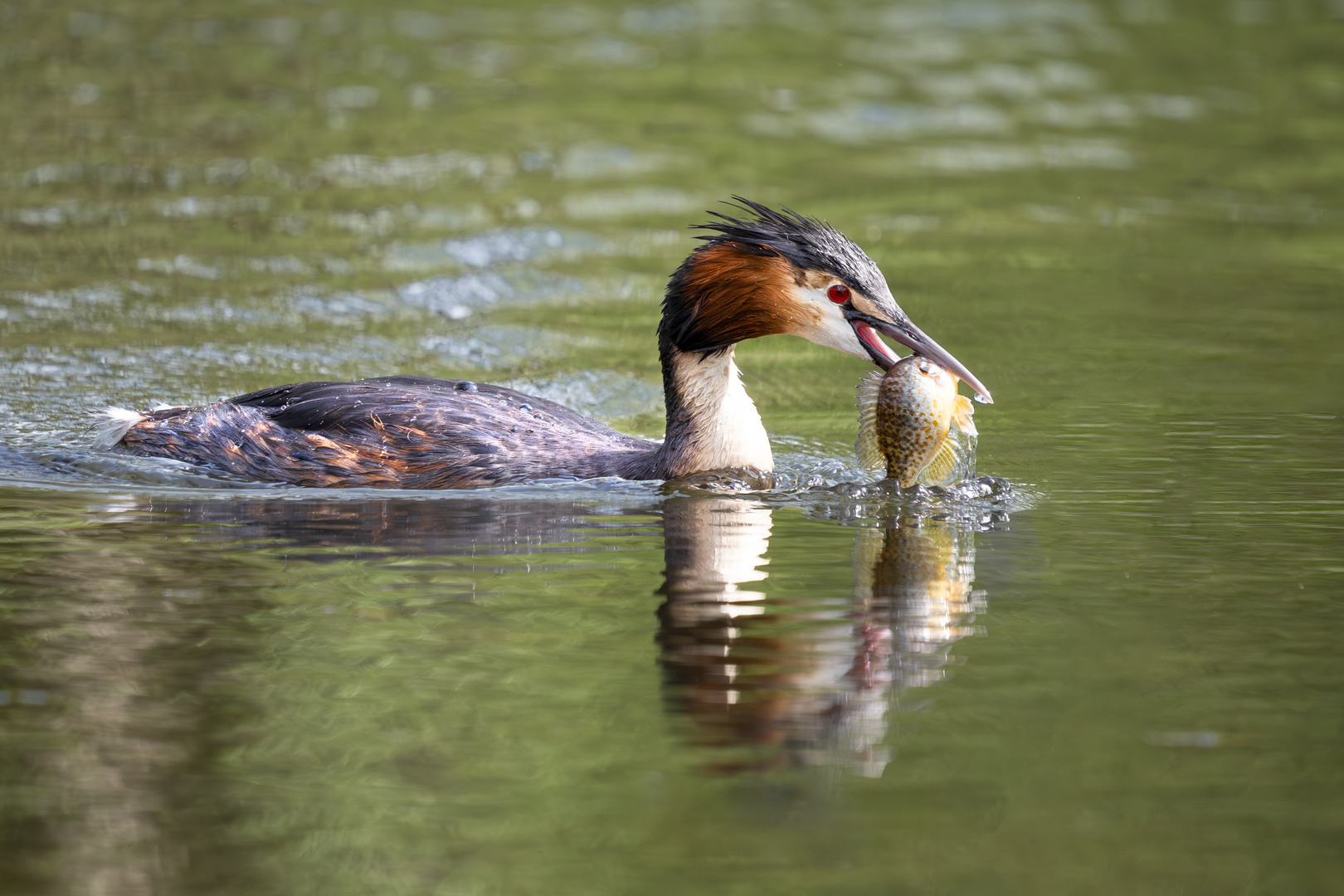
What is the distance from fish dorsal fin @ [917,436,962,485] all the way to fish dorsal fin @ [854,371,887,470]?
247 mm

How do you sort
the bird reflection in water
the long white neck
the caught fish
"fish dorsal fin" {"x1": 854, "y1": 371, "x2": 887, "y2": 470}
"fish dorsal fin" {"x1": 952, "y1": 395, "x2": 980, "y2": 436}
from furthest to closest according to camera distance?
the long white neck, "fish dorsal fin" {"x1": 854, "y1": 371, "x2": 887, "y2": 470}, "fish dorsal fin" {"x1": 952, "y1": 395, "x2": 980, "y2": 436}, the caught fish, the bird reflection in water

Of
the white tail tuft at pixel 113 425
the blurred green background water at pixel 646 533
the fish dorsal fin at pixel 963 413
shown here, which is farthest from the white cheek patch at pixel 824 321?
the white tail tuft at pixel 113 425

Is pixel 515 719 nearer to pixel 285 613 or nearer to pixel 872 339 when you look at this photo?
pixel 285 613

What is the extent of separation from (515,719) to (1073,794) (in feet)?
5.65

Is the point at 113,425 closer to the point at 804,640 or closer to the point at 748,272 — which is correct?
the point at 748,272

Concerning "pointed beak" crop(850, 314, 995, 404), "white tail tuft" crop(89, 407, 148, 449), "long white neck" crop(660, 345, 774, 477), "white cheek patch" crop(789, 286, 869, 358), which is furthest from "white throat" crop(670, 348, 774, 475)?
"white tail tuft" crop(89, 407, 148, 449)

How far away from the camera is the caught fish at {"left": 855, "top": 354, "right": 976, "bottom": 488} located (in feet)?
25.8

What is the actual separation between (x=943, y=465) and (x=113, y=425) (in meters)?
4.66

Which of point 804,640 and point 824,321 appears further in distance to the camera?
point 824,321

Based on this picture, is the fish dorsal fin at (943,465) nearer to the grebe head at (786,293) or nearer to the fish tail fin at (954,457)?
the fish tail fin at (954,457)

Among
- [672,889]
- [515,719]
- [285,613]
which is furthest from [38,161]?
[672,889]

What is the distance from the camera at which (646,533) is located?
786 cm

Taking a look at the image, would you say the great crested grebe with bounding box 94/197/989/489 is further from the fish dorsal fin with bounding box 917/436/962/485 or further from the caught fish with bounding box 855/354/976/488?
the fish dorsal fin with bounding box 917/436/962/485

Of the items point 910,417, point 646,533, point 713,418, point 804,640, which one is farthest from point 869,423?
point 804,640
